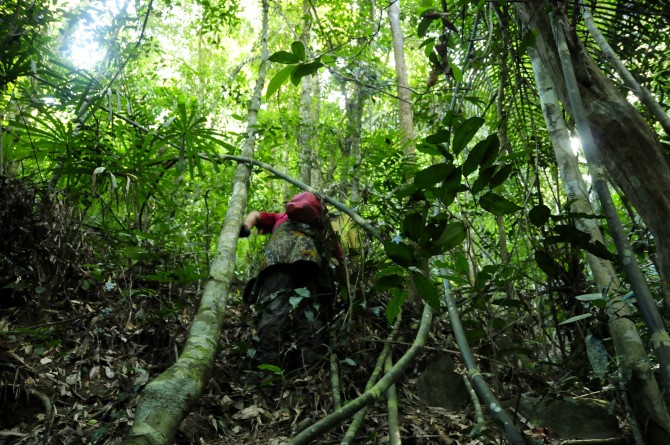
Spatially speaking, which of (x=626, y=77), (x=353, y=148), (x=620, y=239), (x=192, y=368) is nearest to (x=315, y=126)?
(x=353, y=148)

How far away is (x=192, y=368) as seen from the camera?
2.18 meters

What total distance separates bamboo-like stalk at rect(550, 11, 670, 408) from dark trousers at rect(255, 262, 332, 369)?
2.21 meters

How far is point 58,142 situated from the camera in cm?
370

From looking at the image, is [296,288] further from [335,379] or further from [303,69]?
[303,69]

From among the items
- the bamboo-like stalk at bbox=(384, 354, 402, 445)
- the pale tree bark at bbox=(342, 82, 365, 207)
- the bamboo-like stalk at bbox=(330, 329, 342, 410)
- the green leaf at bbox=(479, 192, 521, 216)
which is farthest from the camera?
the pale tree bark at bbox=(342, 82, 365, 207)

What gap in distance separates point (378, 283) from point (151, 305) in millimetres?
2754

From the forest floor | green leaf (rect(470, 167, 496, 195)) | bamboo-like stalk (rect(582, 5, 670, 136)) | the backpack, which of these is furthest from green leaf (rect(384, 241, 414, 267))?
the backpack

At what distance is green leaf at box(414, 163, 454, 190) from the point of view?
4.31 feet

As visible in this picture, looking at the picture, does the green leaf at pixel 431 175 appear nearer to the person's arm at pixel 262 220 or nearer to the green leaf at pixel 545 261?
the green leaf at pixel 545 261

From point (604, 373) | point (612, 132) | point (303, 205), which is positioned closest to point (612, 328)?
point (604, 373)

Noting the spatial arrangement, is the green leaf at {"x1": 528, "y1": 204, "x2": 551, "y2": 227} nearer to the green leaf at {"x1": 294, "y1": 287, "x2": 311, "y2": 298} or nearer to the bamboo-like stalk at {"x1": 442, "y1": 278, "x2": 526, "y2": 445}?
the bamboo-like stalk at {"x1": 442, "y1": 278, "x2": 526, "y2": 445}

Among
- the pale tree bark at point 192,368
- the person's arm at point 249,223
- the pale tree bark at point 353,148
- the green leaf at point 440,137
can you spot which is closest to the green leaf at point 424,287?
the green leaf at point 440,137

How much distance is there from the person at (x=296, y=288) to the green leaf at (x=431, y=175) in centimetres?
216

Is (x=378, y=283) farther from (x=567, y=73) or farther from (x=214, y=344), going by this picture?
(x=214, y=344)
